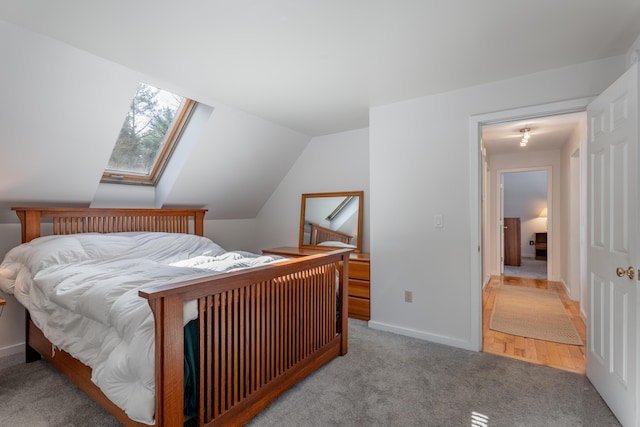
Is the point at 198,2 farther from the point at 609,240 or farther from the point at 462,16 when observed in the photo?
the point at 609,240

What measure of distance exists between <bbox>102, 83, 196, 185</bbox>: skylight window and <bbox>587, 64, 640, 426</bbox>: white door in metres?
3.32

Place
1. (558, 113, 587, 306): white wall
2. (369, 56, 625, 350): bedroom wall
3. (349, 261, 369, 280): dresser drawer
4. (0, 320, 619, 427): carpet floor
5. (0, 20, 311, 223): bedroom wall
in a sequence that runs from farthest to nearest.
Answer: (558, 113, 587, 306): white wall < (349, 261, 369, 280): dresser drawer < (369, 56, 625, 350): bedroom wall < (0, 20, 311, 223): bedroom wall < (0, 320, 619, 427): carpet floor

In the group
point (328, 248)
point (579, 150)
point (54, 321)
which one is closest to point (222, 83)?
point (54, 321)

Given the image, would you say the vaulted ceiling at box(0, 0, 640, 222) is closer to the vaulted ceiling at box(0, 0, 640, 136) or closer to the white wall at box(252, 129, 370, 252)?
the vaulted ceiling at box(0, 0, 640, 136)

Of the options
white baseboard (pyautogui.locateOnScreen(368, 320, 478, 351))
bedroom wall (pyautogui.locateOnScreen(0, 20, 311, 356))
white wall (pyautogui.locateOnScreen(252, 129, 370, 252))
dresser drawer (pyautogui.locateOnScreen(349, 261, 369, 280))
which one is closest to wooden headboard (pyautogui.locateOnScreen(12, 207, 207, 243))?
bedroom wall (pyautogui.locateOnScreen(0, 20, 311, 356))

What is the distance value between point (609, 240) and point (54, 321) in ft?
11.0

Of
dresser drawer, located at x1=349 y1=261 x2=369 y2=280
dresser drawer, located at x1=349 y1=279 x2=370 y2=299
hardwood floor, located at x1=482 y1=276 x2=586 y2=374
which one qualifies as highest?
dresser drawer, located at x1=349 y1=261 x2=369 y2=280

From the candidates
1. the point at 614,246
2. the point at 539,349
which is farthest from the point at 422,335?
the point at 614,246

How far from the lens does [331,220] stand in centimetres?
423

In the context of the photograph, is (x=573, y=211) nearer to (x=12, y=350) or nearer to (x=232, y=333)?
(x=232, y=333)

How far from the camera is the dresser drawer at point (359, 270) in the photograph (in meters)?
3.38

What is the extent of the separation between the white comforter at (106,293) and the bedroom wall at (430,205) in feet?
4.26

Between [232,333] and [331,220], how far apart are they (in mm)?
2700

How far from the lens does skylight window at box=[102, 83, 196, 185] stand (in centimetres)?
306
